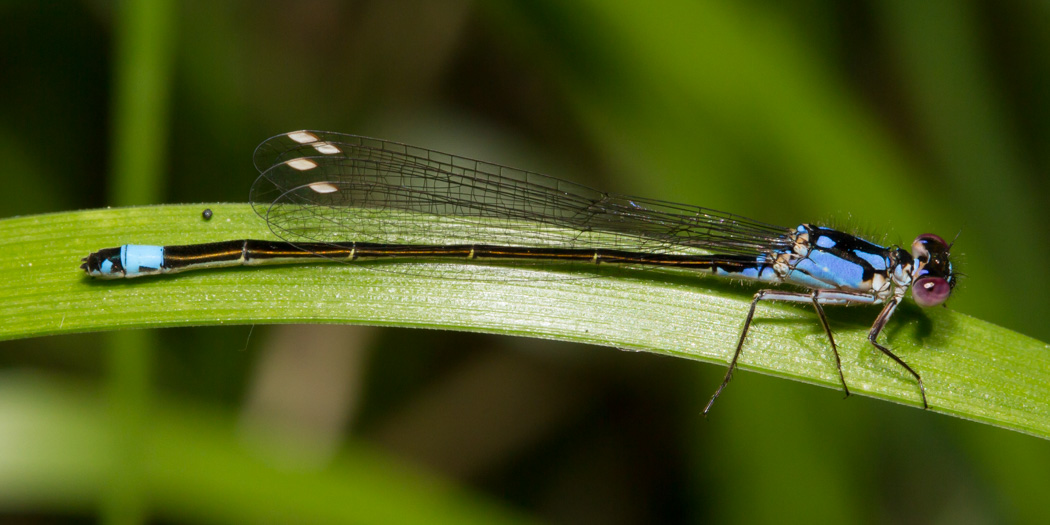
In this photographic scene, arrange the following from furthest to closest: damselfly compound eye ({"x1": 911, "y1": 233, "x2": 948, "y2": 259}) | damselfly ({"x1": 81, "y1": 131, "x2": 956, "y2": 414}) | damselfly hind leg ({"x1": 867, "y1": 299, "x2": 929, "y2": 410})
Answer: damselfly compound eye ({"x1": 911, "y1": 233, "x2": 948, "y2": 259}) < damselfly ({"x1": 81, "y1": 131, "x2": 956, "y2": 414}) < damselfly hind leg ({"x1": 867, "y1": 299, "x2": 929, "y2": 410})

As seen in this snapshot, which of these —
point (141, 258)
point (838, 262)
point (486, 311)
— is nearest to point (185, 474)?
point (141, 258)

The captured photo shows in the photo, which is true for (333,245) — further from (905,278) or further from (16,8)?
(16,8)

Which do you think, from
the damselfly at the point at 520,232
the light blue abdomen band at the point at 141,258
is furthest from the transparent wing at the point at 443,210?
the light blue abdomen band at the point at 141,258

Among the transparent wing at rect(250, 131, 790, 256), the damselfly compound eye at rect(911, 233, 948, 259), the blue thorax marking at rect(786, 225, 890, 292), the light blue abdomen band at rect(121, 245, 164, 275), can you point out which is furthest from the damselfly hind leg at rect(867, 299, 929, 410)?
the light blue abdomen band at rect(121, 245, 164, 275)

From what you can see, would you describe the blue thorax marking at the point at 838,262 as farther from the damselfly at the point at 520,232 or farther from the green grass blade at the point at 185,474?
the green grass blade at the point at 185,474

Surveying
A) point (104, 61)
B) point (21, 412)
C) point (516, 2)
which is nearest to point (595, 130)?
point (516, 2)

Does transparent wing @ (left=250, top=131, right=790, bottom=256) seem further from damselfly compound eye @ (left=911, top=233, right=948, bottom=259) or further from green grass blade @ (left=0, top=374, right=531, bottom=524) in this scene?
green grass blade @ (left=0, top=374, right=531, bottom=524)
